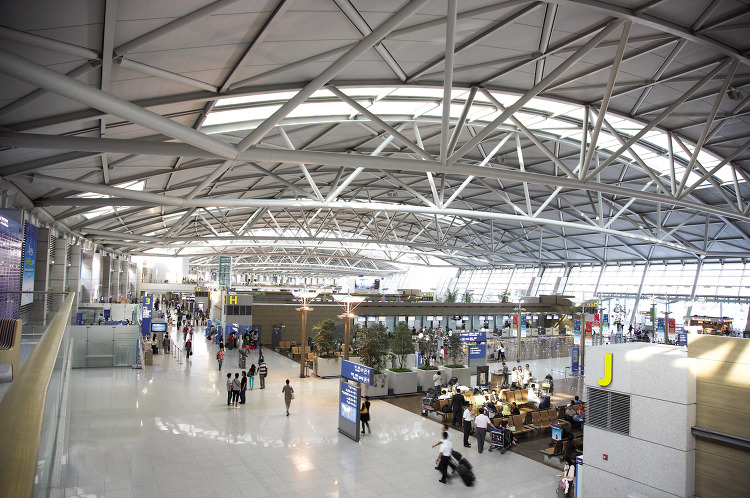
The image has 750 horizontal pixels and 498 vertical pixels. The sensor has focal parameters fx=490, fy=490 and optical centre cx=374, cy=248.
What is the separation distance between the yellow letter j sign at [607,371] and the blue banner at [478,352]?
17.2 m

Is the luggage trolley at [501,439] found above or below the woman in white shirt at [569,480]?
below

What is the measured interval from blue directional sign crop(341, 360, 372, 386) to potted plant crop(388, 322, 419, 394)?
4.73m

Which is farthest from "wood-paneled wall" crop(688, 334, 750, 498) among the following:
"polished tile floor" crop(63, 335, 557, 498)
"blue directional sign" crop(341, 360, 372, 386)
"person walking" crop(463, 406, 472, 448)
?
"blue directional sign" crop(341, 360, 372, 386)

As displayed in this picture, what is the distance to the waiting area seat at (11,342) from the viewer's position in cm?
603

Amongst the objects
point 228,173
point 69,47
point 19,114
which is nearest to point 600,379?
point 69,47

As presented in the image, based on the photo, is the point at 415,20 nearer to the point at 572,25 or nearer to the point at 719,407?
the point at 572,25

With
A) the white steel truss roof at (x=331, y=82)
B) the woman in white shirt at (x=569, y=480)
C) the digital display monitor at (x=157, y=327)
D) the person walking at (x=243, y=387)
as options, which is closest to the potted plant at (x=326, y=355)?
the white steel truss roof at (x=331, y=82)

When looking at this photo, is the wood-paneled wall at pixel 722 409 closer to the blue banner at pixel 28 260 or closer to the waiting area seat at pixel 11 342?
the waiting area seat at pixel 11 342

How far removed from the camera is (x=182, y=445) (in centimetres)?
1238

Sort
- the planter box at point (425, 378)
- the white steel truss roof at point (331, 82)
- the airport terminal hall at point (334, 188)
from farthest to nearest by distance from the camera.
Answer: the planter box at point (425, 378)
the white steel truss roof at point (331, 82)
the airport terminal hall at point (334, 188)

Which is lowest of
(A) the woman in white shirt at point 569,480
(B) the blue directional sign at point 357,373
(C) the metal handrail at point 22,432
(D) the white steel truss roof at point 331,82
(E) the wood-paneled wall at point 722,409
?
(A) the woman in white shirt at point 569,480

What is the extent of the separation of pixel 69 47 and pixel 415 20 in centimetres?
723

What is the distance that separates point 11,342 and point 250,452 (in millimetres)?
7314

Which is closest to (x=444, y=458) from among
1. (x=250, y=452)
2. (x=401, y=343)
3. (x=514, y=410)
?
(x=250, y=452)
